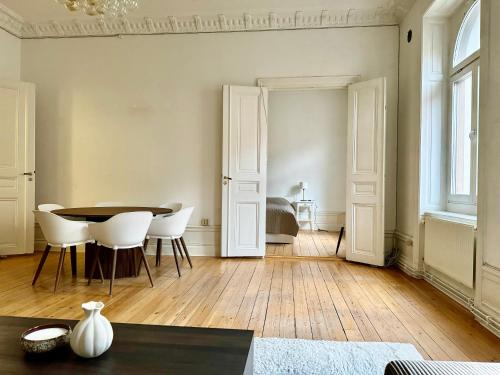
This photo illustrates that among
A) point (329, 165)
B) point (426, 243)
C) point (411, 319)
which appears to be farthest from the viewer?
point (329, 165)

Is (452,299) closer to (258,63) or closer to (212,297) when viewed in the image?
(212,297)

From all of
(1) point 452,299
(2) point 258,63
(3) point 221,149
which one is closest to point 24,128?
(3) point 221,149

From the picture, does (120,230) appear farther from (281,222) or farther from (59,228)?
(281,222)

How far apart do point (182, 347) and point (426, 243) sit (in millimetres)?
3100

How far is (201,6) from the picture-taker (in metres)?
4.39

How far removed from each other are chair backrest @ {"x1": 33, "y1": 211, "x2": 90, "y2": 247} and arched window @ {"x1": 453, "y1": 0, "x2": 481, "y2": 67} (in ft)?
13.5

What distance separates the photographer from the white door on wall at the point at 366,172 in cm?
414

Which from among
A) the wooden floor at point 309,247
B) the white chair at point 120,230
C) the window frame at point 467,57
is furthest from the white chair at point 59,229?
the window frame at point 467,57

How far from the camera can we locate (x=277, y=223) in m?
5.68

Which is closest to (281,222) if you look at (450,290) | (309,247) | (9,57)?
(309,247)

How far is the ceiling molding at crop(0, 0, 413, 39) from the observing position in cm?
441

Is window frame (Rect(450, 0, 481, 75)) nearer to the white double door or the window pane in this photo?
the window pane

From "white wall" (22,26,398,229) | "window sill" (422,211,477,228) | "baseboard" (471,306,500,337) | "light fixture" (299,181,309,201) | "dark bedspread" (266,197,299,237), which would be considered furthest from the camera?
"light fixture" (299,181,309,201)

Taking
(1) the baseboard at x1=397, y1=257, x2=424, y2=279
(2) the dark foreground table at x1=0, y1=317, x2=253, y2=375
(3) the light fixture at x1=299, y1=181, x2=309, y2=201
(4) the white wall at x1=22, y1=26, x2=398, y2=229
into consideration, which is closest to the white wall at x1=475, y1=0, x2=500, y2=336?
(1) the baseboard at x1=397, y1=257, x2=424, y2=279
